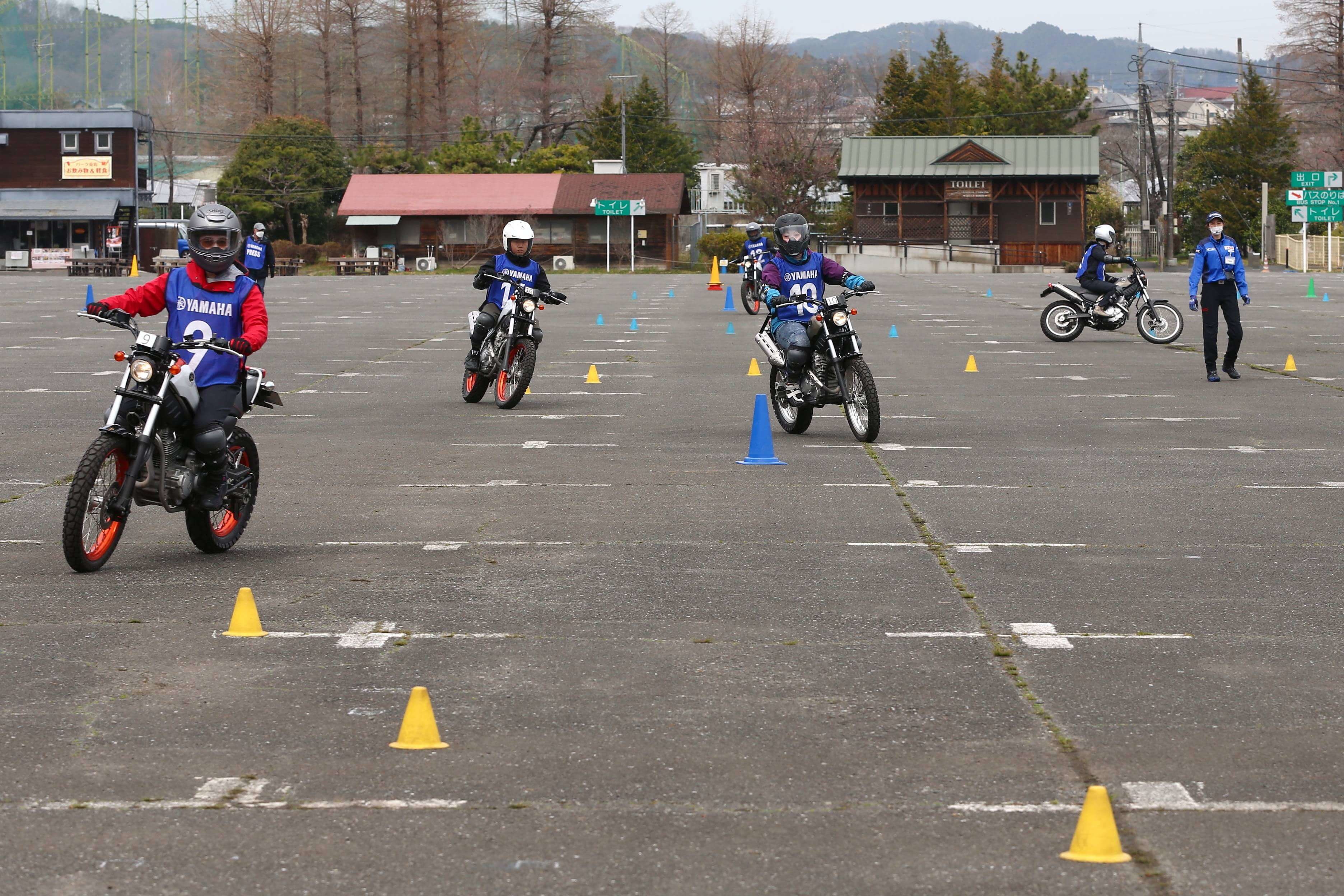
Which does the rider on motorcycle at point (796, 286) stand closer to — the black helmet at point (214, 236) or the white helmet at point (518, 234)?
the white helmet at point (518, 234)

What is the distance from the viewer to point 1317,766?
527 centimetres

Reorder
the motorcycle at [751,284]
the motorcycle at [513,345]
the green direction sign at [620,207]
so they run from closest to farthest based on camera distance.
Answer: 1. the motorcycle at [513,345]
2. the motorcycle at [751,284]
3. the green direction sign at [620,207]

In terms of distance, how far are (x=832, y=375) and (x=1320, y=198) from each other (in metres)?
67.3

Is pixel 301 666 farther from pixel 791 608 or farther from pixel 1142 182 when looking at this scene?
Result: pixel 1142 182

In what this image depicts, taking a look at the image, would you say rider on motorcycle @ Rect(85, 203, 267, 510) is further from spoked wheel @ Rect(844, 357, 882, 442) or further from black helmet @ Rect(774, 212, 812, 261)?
black helmet @ Rect(774, 212, 812, 261)

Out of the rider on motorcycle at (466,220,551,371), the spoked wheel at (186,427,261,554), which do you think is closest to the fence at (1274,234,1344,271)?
the rider on motorcycle at (466,220,551,371)

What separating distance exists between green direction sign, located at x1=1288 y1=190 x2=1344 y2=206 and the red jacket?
237 ft

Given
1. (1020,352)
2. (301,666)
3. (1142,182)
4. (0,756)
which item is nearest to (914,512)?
(301,666)

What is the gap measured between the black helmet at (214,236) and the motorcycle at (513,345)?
7634mm

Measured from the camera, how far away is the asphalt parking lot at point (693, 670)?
4555 mm

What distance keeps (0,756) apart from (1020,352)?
852 inches

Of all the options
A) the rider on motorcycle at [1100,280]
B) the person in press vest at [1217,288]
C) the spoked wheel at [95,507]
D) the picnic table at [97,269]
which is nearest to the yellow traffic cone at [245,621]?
the spoked wheel at [95,507]

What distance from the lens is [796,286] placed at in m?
14.8

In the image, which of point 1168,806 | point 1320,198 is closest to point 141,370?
point 1168,806
